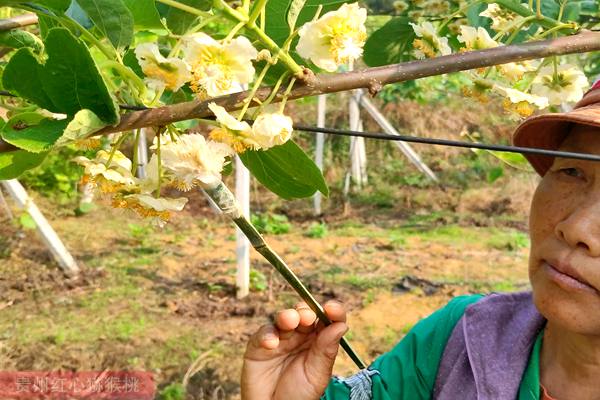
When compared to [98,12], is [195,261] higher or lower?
lower

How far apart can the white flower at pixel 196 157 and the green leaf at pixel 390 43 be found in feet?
1.12

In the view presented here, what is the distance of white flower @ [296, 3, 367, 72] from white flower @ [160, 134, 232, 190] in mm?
101

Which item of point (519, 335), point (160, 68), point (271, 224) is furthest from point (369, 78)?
point (271, 224)

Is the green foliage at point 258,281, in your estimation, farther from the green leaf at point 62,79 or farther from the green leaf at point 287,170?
the green leaf at point 62,79

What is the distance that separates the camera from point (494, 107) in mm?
8664

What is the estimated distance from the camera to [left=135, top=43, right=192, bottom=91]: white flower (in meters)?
0.49

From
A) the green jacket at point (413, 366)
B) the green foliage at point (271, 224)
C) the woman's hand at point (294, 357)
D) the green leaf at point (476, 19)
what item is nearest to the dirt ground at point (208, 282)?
the green foliage at point (271, 224)

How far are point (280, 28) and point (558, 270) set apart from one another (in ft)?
1.42

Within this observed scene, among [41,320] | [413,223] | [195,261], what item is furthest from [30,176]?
[413,223]

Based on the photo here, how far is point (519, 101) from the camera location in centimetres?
64

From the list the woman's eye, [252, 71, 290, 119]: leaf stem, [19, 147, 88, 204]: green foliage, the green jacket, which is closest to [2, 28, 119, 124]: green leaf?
[252, 71, 290, 119]: leaf stem

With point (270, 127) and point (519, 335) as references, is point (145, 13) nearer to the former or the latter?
point (270, 127)

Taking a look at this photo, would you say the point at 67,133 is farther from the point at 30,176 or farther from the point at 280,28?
the point at 30,176

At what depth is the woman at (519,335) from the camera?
769 mm
